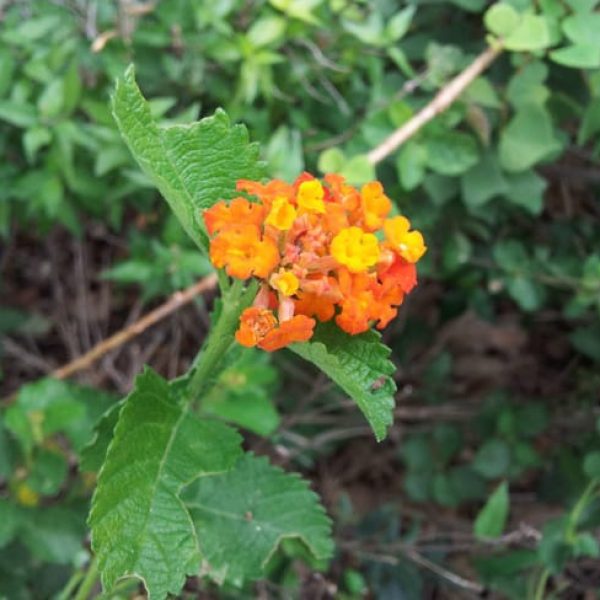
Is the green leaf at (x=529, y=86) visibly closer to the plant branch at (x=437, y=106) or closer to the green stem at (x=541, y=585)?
the plant branch at (x=437, y=106)

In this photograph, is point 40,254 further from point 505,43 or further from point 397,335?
point 505,43

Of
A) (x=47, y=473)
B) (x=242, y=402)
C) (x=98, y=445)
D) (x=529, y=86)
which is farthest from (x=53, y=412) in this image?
(x=529, y=86)

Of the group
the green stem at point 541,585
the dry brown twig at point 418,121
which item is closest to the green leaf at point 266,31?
the dry brown twig at point 418,121

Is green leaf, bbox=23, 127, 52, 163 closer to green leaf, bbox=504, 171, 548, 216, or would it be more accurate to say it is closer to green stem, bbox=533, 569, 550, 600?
green leaf, bbox=504, 171, 548, 216

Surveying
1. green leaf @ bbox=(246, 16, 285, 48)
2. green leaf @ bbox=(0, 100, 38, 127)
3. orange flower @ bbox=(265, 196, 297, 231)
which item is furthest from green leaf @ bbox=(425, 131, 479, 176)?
orange flower @ bbox=(265, 196, 297, 231)

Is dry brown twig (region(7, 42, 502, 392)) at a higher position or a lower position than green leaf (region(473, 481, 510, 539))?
higher

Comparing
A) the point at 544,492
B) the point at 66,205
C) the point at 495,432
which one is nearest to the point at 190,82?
the point at 66,205

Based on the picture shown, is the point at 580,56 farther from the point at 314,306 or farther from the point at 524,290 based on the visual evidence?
the point at 314,306
